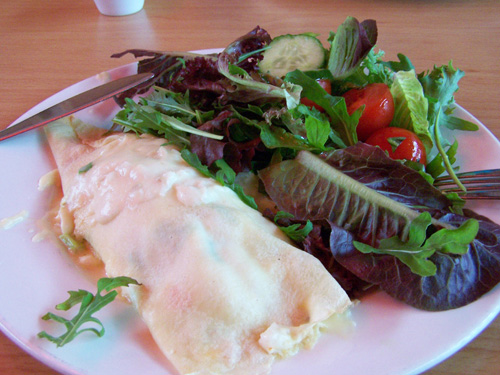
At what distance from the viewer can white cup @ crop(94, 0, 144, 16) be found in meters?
2.64

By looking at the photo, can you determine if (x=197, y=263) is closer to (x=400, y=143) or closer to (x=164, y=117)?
(x=164, y=117)

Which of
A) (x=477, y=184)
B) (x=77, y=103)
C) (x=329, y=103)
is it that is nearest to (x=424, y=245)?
(x=477, y=184)

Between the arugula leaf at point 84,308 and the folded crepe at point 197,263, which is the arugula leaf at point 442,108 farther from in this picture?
the arugula leaf at point 84,308

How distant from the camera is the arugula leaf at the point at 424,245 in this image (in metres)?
0.87

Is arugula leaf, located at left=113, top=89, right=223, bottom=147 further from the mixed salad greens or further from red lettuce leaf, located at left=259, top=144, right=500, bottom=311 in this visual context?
red lettuce leaf, located at left=259, top=144, right=500, bottom=311

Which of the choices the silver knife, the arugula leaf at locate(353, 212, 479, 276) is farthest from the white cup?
the arugula leaf at locate(353, 212, 479, 276)

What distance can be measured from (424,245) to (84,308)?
76 cm

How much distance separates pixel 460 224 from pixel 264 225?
19.1 inches

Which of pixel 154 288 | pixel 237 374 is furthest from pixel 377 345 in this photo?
pixel 154 288

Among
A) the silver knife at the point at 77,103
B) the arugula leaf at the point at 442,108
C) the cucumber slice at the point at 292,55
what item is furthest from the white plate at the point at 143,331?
the cucumber slice at the point at 292,55

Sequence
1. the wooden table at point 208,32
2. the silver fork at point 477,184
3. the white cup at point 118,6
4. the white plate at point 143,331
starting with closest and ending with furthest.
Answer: the white plate at point 143,331 → the silver fork at point 477,184 → the wooden table at point 208,32 → the white cup at point 118,6

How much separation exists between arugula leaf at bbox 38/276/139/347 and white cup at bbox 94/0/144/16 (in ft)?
7.63

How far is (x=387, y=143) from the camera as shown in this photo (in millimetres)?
1314

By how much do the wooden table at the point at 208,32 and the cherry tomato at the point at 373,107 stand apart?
55cm
